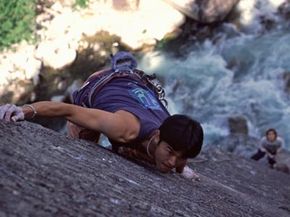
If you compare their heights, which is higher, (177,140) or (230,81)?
(230,81)

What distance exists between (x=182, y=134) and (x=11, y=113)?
0.92 meters

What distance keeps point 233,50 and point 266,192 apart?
7.43 m

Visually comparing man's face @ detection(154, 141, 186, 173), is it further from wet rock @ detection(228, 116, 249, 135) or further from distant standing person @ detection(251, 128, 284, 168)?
wet rock @ detection(228, 116, 249, 135)

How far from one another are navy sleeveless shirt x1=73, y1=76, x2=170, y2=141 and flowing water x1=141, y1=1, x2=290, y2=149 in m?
6.92

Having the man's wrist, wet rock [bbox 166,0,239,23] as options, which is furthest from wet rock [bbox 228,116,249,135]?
the man's wrist

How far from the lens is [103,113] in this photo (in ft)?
10.7

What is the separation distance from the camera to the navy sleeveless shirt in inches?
134

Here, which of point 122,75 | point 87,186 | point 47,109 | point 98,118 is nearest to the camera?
point 87,186

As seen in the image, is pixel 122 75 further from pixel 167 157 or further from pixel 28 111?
pixel 28 111

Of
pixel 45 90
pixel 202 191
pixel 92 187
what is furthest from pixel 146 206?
pixel 45 90

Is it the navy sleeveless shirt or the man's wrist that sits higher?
the navy sleeveless shirt

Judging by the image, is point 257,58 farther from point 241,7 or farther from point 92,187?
point 92,187

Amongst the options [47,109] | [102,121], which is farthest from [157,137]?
[47,109]

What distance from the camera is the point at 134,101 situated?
3.56 meters
